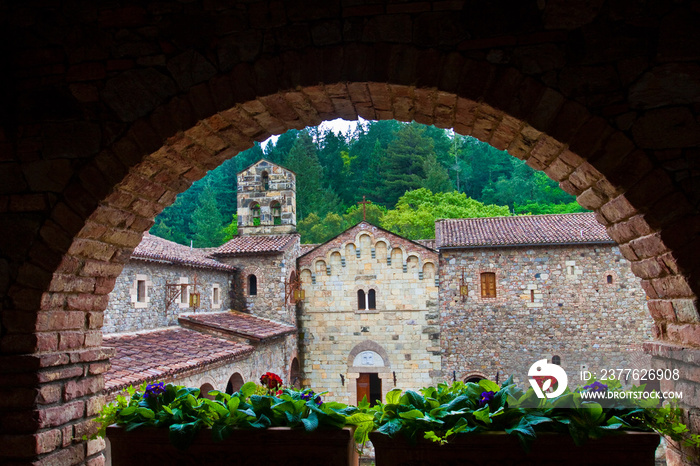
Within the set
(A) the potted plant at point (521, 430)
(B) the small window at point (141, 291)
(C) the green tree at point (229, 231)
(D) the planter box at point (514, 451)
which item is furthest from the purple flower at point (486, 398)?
(C) the green tree at point (229, 231)

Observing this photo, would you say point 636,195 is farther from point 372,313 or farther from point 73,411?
point 372,313

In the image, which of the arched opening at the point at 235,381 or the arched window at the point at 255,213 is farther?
the arched window at the point at 255,213

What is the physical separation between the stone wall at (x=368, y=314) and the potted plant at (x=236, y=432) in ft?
45.5

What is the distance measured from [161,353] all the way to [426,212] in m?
19.3

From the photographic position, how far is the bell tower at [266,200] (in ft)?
56.9

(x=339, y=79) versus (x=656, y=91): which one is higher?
(x=339, y=79)

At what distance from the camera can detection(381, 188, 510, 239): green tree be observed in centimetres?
2664

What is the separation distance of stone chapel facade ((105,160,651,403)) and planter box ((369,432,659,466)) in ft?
38.8

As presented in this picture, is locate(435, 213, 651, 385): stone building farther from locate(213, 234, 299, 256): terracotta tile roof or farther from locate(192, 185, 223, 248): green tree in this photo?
locate(192, 185, 223, 248): green tree

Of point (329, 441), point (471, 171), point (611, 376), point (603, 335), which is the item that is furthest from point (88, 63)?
point (471, 171)

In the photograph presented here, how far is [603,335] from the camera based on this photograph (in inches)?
613

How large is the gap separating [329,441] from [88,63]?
254cm

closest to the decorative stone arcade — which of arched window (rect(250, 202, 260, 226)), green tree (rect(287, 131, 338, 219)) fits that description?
arched window (rect(250, 202, 260, 226))

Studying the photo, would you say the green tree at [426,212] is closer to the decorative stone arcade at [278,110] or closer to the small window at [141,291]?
the small window at [141,291]
